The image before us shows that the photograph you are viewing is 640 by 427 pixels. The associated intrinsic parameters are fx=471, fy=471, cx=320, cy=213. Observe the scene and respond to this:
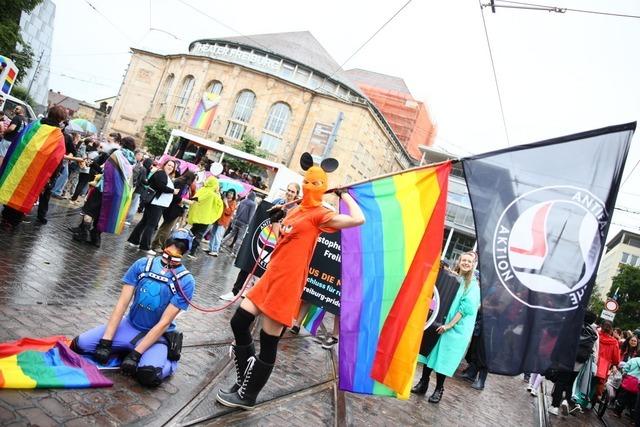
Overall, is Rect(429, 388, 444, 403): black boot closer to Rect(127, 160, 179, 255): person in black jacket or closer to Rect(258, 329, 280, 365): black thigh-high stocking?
Rect(258, 329, 280, 365): black thigh-high stocking

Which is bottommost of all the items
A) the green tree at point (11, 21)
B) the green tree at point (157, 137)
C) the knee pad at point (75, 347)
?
the knee pad at point (75, 347)

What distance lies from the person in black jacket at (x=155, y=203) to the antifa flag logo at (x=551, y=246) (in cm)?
700

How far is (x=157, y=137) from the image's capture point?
2064 inches

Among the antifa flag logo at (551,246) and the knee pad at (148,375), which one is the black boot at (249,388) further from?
the antifa flag logo at (551,246)

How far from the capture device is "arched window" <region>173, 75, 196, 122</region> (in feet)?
186

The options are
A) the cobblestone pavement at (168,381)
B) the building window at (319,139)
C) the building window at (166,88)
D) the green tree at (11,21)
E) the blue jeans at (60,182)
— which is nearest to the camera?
the cobblestone pavement at (168,381)

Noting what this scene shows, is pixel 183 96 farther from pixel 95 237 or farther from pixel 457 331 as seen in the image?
pixel 457 331

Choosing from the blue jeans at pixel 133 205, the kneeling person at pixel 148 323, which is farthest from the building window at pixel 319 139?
the kneeling person at pixel 148 323

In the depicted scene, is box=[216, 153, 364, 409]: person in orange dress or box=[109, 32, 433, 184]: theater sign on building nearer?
box=[216, 153, 364, 409]: person in orange dress

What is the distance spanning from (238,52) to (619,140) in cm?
5726

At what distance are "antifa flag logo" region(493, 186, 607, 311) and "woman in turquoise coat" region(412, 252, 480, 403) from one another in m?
3.30

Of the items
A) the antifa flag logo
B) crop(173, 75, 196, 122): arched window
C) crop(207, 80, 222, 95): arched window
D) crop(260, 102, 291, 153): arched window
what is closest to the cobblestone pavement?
the antifa flag logo

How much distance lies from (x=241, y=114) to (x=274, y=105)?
12.9 feet

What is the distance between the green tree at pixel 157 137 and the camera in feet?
172
